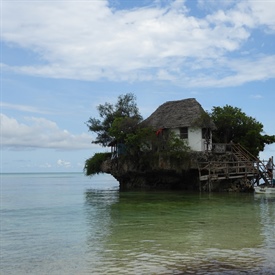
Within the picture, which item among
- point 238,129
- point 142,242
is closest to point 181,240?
point 142,242

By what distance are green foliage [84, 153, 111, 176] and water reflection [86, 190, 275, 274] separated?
77.6 ft

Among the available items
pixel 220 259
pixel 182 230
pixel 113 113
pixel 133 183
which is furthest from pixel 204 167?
pixel 220 259

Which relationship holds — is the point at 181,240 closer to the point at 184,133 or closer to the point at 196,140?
the point at 196,140

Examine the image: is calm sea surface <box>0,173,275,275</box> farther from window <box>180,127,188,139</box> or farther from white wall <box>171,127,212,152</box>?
window <box>180,127,188,139</box>

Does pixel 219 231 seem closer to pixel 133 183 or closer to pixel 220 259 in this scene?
pixel 220 259

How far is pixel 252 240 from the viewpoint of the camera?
13562mm

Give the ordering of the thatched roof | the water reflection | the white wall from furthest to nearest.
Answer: the thatched roof, the white wall, the water reflection

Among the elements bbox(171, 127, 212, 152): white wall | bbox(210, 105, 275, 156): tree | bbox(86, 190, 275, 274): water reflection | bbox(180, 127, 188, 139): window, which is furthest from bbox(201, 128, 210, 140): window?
bbox(86, 190, 275, 274): water reflection

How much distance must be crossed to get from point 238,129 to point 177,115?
22.0 feet

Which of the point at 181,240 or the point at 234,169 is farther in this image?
the point at 234,169

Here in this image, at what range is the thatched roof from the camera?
129 feet

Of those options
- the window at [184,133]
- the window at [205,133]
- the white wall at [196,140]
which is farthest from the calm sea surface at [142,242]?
the window at [184,133]

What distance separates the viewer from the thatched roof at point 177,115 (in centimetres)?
3925

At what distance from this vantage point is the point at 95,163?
47.0m
